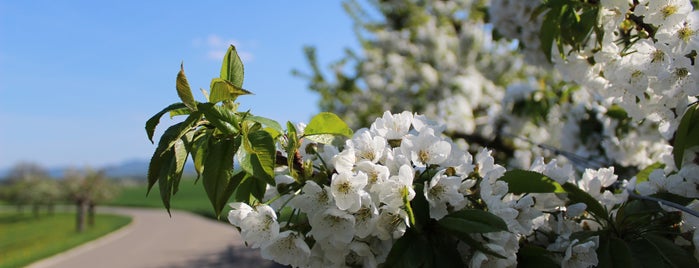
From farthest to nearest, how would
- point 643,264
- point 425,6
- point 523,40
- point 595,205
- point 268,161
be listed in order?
point 425,6
point 523,40
point 595,205
point 643,264
point 268,161

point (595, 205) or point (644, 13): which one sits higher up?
point (644, 13)

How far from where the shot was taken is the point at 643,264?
1019mm

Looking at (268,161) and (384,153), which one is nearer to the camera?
(268,161)

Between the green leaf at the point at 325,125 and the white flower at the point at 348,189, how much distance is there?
0.58 ft

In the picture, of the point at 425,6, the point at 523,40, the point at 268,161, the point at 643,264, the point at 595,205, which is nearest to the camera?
the point at 268,161

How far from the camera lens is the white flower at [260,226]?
0.99 metres

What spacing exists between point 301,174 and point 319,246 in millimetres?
Result: 153

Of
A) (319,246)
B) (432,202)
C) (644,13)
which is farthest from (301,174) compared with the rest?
(644,13)

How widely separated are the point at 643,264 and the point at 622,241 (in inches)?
2.6

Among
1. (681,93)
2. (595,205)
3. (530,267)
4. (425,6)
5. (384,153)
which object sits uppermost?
(425,6)

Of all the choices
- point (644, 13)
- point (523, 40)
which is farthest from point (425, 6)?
point (644, 13)

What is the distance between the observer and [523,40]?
7.47 feet

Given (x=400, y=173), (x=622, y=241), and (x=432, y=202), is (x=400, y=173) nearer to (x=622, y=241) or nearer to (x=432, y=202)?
(x=432, y=202)

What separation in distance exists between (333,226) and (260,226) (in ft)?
0.53
